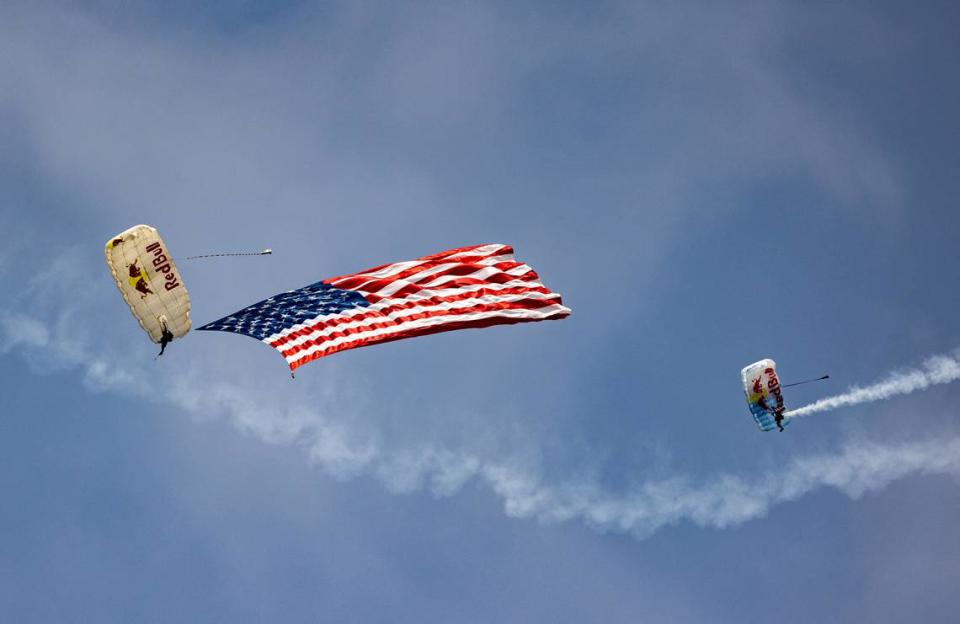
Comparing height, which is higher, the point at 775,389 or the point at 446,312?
the point at 775,389

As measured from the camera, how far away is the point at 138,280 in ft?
148

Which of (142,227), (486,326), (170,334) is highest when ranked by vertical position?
(142,227)

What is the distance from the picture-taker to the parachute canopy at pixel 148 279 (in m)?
44.3

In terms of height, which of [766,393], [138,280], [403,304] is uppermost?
[766,393]

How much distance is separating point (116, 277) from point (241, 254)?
18.9ft

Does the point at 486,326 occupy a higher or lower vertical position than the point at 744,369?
lower

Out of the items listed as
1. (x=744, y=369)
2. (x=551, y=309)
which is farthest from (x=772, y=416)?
(x=551, y=309)

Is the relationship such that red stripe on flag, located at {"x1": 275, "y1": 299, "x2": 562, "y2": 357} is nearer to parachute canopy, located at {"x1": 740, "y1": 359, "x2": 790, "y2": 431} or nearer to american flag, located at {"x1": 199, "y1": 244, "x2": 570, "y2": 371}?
american flag, located at {"x1": 199, "y1": 244, "x2": 570, "y2": 371}

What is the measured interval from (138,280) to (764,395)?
152 ft

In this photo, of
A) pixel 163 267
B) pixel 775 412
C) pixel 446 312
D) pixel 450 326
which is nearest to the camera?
pixel 450 326

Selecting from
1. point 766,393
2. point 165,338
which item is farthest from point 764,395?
point 165,338

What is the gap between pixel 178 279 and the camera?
151 feet

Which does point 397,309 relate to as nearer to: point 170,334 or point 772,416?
point 170,334

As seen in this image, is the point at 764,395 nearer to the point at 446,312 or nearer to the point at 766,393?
the point at 766,393
